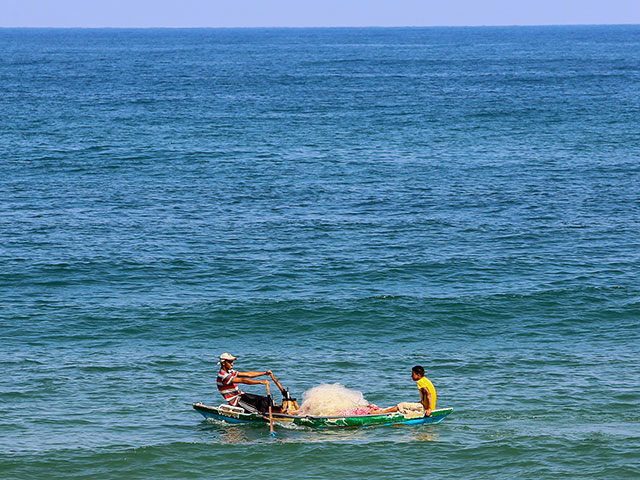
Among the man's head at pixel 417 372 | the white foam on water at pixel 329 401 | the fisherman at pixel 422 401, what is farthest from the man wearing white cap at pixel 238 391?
the man's head at pixel 417 372

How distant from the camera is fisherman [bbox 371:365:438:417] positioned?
26.6 m

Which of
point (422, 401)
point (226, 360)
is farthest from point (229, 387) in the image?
point (422, 401)

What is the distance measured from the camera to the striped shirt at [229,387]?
1070 inches

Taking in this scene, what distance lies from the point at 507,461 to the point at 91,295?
23685 mm

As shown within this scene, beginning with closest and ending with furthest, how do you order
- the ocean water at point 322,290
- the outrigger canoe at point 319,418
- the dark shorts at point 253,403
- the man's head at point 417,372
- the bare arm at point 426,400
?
the man's head at point 417,372 → the ocean water at point 322,290 → the bare arm at point 426,400 → the outrigger canoe at point 319,418 → the dark shorts at point 253,403

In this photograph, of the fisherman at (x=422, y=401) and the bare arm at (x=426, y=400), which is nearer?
the fisherman at (x=422, y=401)

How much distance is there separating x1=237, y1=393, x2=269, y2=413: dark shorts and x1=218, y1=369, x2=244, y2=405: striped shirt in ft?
0.52

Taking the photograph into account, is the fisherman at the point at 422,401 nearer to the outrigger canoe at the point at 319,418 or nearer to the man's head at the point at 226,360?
the outrigger canoe at the point at 319,418

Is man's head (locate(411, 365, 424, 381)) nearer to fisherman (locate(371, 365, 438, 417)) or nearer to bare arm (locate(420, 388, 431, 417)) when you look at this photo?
fisherman (locate(371, 365, 438, 417))

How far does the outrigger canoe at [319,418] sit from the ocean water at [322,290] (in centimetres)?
35

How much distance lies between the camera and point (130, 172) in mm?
69938

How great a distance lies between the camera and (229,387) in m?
27.3

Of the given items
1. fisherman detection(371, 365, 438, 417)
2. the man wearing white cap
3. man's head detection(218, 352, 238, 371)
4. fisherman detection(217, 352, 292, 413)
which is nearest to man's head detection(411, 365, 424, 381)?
fisherman detection(371, 365, 438, 417)

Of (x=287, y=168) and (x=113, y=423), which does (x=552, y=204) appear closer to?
(x=287, y=168)
